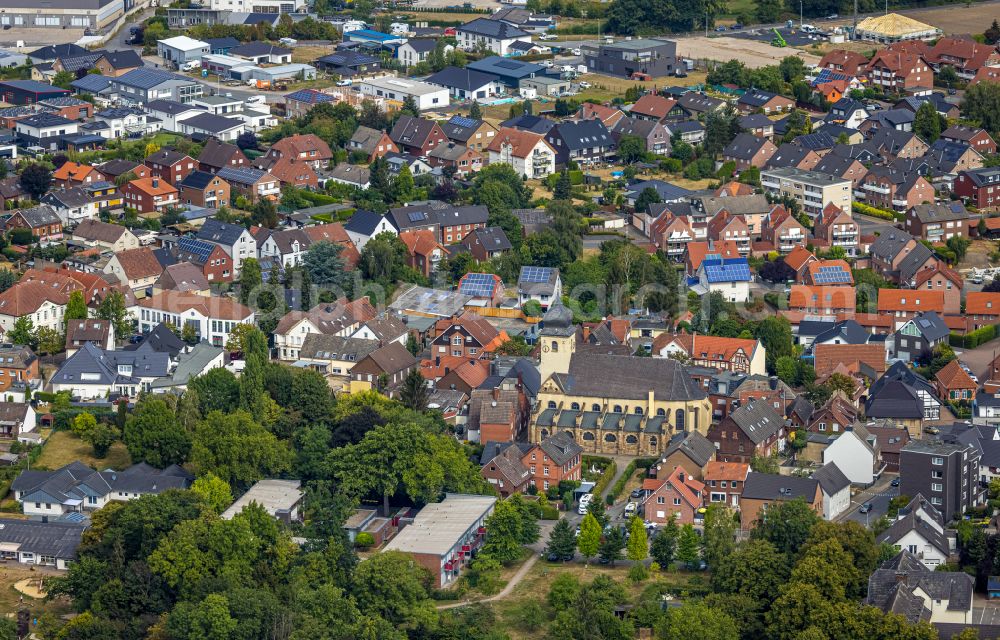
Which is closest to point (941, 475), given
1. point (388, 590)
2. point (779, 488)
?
point (779, 488)

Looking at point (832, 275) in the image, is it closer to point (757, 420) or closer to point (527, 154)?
point (757, 420)

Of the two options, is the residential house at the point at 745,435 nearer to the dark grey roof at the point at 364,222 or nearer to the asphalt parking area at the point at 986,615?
the asphalt parking area at the point at 986,615

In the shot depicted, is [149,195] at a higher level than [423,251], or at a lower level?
higher

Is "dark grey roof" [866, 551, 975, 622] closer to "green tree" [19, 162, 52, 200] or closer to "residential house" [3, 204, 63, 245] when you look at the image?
"residential house" [3, 204, 63, 245]

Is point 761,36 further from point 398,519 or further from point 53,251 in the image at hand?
point 398,519

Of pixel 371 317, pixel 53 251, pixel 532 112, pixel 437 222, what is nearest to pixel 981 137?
pixel 532 112

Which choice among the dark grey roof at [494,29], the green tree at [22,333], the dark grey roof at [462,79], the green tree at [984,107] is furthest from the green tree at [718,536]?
the dark grey roof at [494,29]
